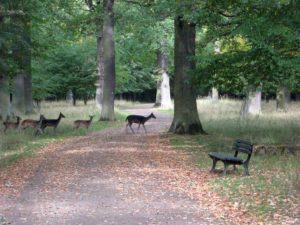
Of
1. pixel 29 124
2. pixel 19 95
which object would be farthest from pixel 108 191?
pixel 19 95

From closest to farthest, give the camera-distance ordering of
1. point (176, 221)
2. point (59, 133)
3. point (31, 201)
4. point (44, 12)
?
point (176, 221) < point (31, 201) < point (59, 133) < point (44, 12)

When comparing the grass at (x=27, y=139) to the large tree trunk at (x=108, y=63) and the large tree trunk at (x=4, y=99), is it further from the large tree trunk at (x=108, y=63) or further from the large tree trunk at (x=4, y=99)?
the large tree trunk at (x=4, y=99)

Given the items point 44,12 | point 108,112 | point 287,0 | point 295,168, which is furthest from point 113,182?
point 108,112

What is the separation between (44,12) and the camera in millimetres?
27297

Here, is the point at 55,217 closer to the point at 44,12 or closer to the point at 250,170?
the point at 250,170

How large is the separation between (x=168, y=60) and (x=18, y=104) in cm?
2204

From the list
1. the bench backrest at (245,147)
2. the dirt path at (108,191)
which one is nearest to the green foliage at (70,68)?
the dirt path at (108,191)

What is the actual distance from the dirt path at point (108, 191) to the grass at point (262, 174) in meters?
0.78

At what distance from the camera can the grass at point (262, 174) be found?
927 centimetres

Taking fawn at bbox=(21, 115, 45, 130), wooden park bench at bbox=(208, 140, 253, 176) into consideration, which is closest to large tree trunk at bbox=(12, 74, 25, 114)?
fawn at bbox=(21, 115, 45, 130)

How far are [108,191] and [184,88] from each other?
12208 mm

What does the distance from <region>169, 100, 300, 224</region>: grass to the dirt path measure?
784 millimetres

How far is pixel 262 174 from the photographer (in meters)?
12.3

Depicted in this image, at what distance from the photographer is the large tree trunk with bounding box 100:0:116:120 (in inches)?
1246
